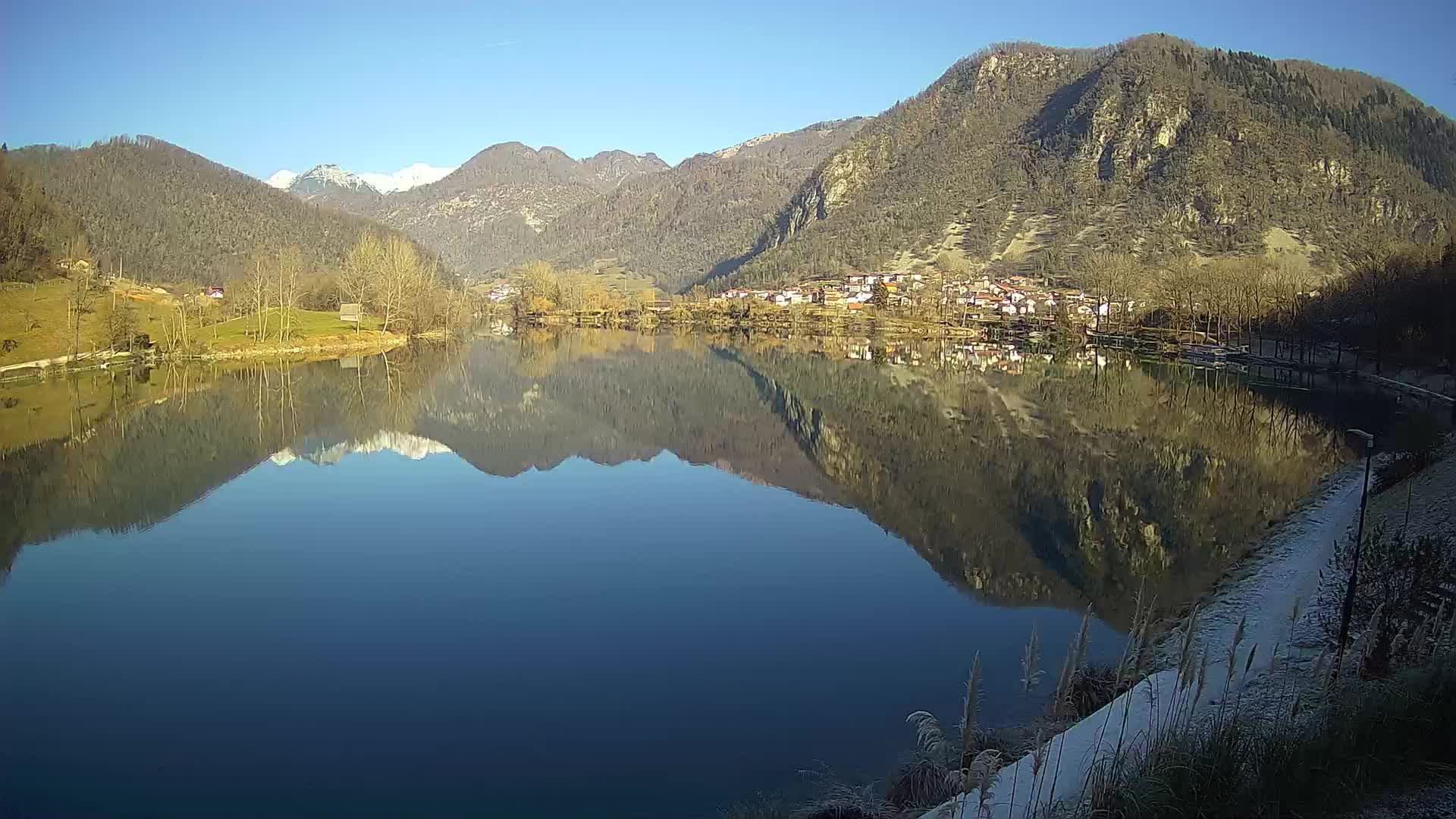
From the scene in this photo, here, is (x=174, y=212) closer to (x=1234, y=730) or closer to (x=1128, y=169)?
(x=1128, y=169)

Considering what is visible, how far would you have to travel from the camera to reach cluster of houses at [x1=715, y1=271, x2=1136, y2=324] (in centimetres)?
8725

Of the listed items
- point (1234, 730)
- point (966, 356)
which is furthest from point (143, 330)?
point (1234, 730)

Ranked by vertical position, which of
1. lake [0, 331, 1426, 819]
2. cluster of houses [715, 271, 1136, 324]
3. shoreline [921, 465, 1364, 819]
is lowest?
lake [0, 331, 1426, 819]

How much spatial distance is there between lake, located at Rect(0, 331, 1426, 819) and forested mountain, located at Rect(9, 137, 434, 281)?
85165mm

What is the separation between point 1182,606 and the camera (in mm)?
11695

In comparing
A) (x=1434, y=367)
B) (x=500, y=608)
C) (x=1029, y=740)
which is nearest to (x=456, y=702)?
(x=500, y=608)

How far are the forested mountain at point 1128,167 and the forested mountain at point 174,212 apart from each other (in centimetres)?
6918

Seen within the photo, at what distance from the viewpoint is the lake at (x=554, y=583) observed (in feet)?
26.2

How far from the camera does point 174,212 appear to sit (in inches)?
4626

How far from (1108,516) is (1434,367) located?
89.9 feet

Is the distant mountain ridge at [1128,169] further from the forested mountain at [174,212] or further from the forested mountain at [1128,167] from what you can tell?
the forested mountain at [174,212]

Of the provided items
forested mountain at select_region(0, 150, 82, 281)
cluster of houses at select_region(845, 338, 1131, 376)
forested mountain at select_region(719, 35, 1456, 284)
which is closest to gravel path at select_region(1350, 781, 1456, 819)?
cluster of houses at select_region(845, 338, 1131, 376)

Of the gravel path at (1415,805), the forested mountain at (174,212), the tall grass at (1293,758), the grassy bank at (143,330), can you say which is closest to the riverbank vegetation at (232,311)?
the grassy bank at (143,330)

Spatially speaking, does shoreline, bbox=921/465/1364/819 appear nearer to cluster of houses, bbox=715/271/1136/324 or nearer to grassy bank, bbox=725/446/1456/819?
grassy bank, bbox=725/446/1456/819
